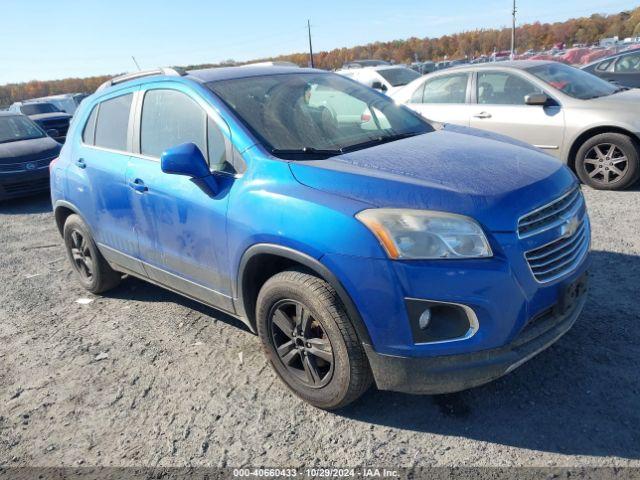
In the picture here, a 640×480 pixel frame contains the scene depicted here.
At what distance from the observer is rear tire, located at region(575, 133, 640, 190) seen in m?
6.21

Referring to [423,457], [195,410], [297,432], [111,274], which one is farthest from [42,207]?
[423,457]

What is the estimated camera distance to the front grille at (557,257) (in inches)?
98.1

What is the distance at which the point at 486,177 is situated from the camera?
2660 millimetres

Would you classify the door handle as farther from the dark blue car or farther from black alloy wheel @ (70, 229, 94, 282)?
the dark blue car

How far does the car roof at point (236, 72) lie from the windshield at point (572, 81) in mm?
4127

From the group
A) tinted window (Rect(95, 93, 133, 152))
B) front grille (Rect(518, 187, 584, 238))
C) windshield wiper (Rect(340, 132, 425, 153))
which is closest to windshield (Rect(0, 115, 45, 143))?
tinted window (Rect(95, 93, 133, 152))

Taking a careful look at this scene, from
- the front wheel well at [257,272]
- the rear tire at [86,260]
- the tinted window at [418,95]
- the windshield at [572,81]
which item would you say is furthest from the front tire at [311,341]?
the tinted window at [418,95]

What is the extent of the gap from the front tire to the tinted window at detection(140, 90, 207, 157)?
1.09 metres

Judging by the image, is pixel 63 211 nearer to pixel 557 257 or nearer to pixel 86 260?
pixel 86 260

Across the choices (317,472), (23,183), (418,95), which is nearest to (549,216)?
(317,472)

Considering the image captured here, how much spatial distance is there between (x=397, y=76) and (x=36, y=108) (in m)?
13.0

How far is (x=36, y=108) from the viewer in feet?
60.6

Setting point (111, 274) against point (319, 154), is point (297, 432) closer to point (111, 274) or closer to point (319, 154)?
point (319, 154)

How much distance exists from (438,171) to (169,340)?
93.1 inches
